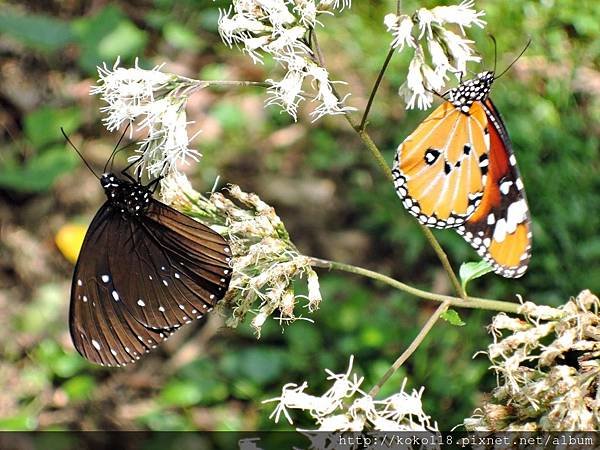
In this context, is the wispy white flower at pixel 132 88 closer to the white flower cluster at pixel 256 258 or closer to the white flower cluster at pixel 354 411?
the white flower cluster at pixel 256 258

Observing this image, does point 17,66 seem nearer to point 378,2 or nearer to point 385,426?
point 378,2

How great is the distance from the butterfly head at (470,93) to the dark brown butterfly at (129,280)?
77 cm

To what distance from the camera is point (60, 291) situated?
4066 millimetres

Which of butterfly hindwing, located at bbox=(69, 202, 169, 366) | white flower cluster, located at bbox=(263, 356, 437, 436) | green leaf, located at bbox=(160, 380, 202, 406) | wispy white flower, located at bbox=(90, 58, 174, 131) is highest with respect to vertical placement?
wispy white flower, located at bbox=(90, 58, 174, 131)

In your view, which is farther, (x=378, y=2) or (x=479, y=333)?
(x=378, y=2)

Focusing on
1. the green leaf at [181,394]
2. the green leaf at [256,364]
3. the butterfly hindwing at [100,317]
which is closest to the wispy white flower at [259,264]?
the butterfly hindwing at [100,317]

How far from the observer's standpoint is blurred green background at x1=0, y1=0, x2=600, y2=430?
3.69m

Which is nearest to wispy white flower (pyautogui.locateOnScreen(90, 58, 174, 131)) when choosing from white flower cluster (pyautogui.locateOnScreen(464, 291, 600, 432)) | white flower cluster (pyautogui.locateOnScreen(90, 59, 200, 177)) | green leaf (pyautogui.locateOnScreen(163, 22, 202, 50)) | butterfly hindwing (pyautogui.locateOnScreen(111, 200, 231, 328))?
white flower cluster (pyautogui.locateOnScreen(90, 59, 200, 177))

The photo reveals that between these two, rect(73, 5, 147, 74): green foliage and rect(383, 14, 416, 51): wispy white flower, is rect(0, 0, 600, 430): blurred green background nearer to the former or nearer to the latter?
rect(73, 5, 147, 74): green foliage

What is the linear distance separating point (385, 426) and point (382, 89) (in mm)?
2912

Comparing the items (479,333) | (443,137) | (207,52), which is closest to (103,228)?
(443,137)

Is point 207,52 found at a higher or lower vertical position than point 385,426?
lower

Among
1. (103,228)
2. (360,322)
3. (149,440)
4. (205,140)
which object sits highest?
(103,228)

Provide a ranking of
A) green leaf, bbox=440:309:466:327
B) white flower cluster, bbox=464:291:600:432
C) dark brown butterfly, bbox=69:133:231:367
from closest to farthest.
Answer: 1. white flower cluster, bbox=464:291:600:432
2. green leaf, bbox=440:309:466:327
3. dark brown butterfly, bbox=69:133:231:367
